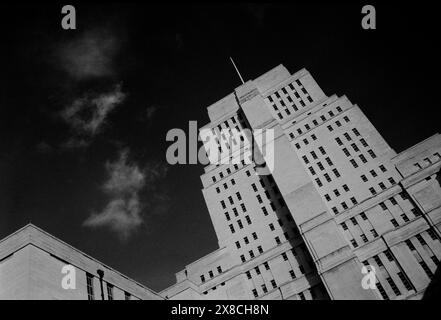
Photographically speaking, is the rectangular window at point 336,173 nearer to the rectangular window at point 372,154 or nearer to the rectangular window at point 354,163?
the rectangular window at point 354,163

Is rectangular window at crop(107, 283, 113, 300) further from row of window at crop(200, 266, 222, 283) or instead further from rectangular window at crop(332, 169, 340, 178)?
rectangular window at crop(332, 169, 340, 178)

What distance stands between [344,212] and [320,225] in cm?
542

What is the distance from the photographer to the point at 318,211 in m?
57.4

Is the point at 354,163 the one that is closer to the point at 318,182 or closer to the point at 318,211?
the point at 318,182

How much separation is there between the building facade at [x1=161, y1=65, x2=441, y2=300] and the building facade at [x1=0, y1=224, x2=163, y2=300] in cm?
3248

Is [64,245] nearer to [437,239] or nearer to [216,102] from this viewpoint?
[437,239]

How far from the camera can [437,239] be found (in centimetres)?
4906

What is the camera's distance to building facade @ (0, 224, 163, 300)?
22453 millimetres

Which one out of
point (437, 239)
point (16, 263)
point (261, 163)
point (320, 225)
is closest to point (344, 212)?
point (320, 225)

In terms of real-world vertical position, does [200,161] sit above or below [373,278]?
above

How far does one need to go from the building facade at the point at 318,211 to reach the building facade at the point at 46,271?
32.5m

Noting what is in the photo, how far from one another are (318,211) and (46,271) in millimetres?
44289

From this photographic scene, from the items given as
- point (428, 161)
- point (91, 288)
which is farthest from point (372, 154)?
point (91, 288)

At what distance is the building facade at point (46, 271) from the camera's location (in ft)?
73.7
